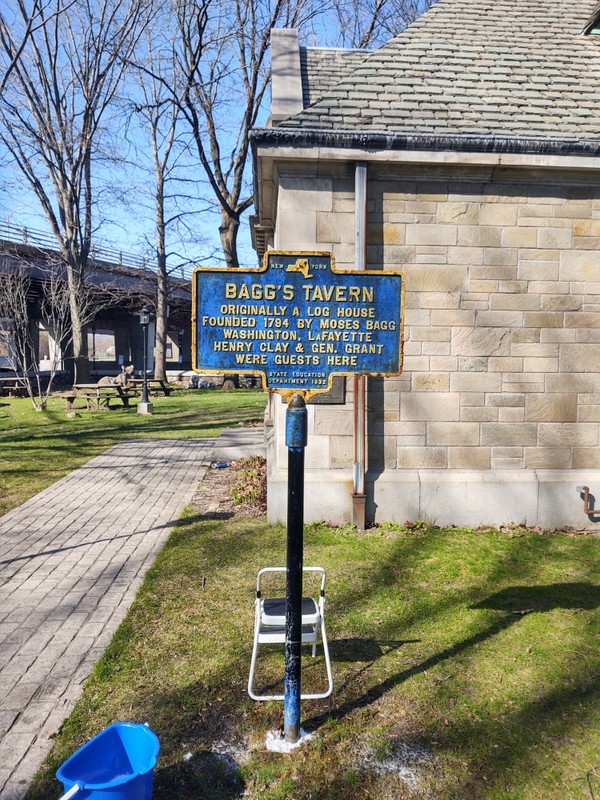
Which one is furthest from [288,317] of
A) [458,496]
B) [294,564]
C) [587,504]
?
[587,504]

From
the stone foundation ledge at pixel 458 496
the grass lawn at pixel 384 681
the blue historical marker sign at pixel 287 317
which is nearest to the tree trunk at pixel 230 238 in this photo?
the stone foundation ledge at pixel 458 496

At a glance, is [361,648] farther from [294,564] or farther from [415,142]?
[415,142]

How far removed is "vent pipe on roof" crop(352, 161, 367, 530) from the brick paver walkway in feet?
7.09

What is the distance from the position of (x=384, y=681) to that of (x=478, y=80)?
6.89 meters

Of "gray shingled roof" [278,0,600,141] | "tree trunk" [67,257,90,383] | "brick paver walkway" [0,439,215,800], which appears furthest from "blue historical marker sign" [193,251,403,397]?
"tree trunk" [67,257,90,383]

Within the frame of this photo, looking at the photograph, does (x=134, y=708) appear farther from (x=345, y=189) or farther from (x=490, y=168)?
(x=490, y=168)

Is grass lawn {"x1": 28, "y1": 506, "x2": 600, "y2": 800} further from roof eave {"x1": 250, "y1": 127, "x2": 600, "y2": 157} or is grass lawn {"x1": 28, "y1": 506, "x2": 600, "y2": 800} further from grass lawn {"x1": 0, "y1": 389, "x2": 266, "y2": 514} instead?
grass lawn {"x1": 0, "y1": 389, "x2": 266, "y2": 514}

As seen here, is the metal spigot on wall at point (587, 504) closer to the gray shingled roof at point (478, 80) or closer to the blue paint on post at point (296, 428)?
the gray shingled roof at point (478, 80)

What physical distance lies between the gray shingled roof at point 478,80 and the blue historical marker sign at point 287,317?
3.71m

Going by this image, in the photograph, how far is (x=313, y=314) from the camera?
3.31 meters

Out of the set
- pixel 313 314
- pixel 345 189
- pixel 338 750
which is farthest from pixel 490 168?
pixel 338 750

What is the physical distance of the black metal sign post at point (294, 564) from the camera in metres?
3.16

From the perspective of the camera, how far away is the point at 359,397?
21.6 ft

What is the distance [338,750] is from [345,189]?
537 cm
